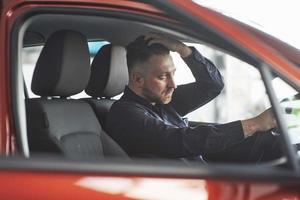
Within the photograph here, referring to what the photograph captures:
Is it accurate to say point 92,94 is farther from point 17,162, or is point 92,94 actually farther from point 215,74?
point 17,162

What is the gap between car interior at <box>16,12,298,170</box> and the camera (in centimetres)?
206

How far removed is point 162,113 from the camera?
2.50 metres

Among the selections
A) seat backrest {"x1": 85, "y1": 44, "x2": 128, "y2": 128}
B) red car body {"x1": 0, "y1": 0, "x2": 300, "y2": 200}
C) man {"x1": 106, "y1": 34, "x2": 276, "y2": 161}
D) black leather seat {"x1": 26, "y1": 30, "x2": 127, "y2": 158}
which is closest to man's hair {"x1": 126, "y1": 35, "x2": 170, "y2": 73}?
man {"x1": 106, "y1": 34, "x2": 276, "y2": 161}

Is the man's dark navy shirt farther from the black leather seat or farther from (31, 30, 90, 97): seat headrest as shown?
(31, 30, 90, 97): seat headrest

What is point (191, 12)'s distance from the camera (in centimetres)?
165

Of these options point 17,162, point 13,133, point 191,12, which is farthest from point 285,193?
point 13,133

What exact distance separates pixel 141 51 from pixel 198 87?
44 centimetres

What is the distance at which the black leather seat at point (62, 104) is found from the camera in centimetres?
219

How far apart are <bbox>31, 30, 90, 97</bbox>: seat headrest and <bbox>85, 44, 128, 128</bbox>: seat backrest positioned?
36 centimetres

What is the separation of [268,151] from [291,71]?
1.85 ft

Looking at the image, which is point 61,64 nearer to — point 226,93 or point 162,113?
point 162,113

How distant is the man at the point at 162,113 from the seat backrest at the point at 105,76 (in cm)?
14

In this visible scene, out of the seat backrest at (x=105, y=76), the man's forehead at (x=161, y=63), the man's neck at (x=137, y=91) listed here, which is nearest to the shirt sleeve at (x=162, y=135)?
the man's neck at (x=137, y=91)

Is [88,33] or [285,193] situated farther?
[88,33]
